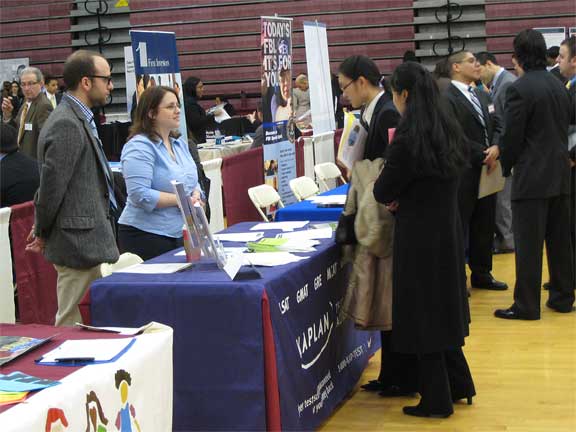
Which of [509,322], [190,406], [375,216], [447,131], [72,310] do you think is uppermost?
[447,131]

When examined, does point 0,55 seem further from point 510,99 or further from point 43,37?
point 510,99

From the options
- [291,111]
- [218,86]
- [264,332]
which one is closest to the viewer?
[264,332]

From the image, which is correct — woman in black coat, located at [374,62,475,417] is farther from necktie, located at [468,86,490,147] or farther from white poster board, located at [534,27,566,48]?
white poster board, located at [534,27,566,48]

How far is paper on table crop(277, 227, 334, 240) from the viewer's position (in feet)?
13.2

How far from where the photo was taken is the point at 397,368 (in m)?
4.11

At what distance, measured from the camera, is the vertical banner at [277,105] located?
7480 millimetres

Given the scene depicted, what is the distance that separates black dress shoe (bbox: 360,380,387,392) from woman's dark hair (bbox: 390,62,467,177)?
3.71ft

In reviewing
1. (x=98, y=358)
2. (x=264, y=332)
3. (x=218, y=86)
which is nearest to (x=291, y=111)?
(x=264, y=332)

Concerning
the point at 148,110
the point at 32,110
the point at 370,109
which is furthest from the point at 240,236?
the point at 32,110

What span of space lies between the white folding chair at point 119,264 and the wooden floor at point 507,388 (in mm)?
1053

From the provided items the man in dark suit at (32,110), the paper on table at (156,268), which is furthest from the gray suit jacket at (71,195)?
the man in dark suit at (32,110)

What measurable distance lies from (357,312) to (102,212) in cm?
112

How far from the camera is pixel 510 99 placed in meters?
5.14

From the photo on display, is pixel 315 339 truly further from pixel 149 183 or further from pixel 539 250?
pixel 539 250
